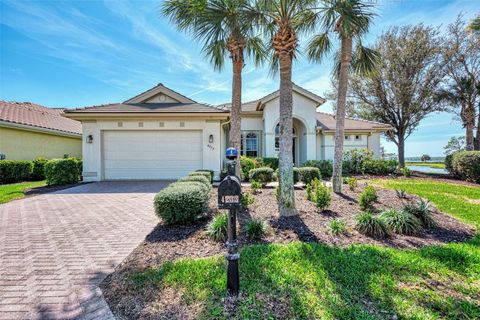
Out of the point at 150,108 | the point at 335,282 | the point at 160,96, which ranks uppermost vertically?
the point at 160,96

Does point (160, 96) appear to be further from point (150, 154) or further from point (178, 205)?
point (178, 205)

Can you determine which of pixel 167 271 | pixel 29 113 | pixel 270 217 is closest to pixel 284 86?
pixel 270 217

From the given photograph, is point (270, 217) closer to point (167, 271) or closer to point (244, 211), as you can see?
point (244, 211)

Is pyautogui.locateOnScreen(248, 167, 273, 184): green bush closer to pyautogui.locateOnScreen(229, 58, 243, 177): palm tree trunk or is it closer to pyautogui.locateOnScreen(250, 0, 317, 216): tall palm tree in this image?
pyautogui.locateOnScreen(229, 58, 243, 177): palm tree trunk

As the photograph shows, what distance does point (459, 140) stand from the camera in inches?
1118

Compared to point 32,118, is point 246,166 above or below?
below

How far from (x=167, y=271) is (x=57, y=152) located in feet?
59.1

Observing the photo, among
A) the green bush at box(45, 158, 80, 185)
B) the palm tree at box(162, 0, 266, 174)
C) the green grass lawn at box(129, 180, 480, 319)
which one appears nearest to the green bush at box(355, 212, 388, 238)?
the green grass lawn at box(129, 180, 480, 319)

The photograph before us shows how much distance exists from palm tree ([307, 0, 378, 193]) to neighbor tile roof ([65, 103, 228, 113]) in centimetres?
583

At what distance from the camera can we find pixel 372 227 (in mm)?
4625

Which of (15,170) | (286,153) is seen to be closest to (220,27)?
(286,153)

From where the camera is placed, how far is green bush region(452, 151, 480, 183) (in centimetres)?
1234

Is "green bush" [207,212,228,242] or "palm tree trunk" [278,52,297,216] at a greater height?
"palm tree trunk" [278,52,297,216]

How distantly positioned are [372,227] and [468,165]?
13.1 meters
